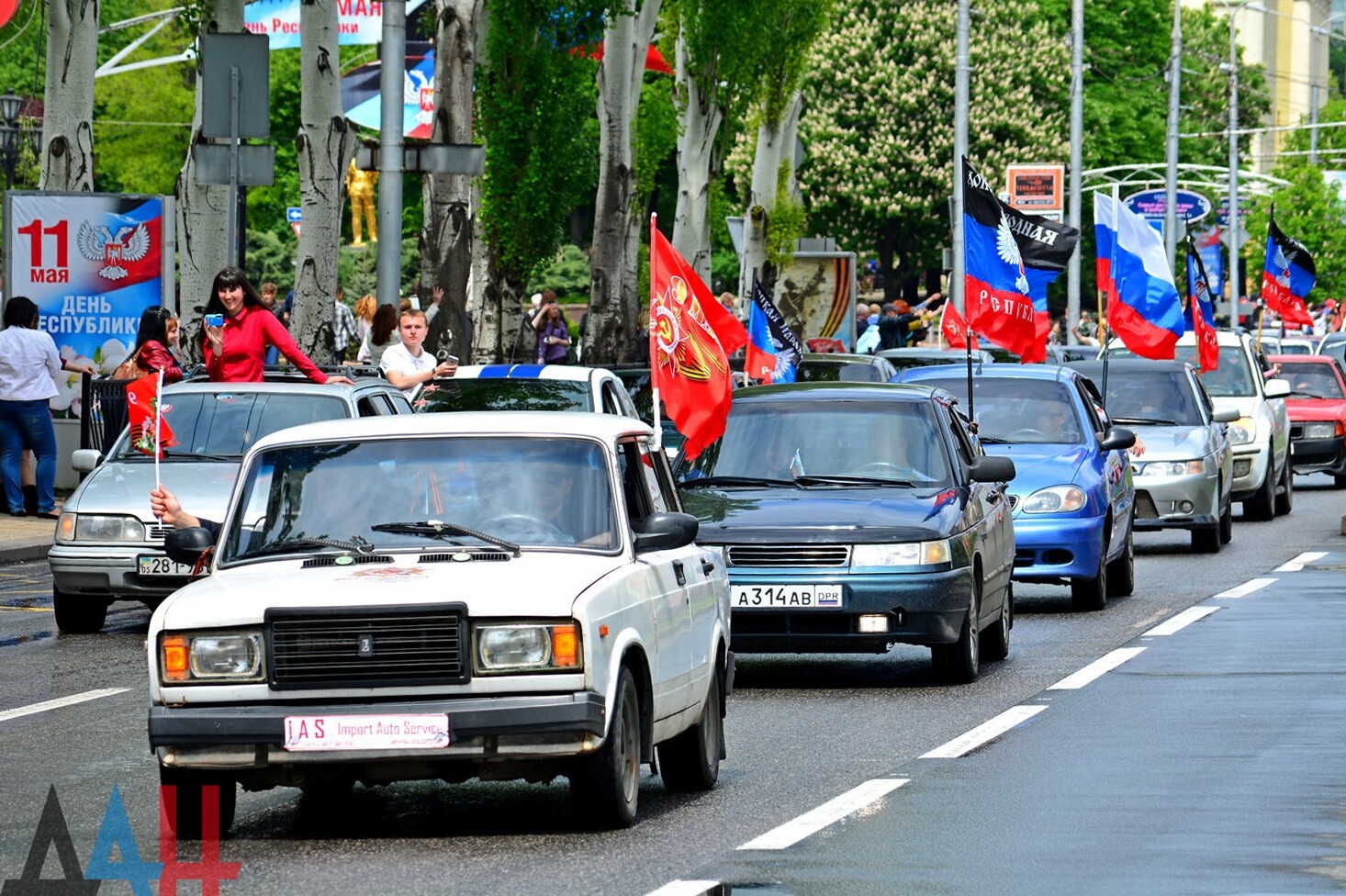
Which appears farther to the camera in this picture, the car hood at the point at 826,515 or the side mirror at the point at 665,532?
the car hood at the point at 826,515

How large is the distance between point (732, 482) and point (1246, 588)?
667cm

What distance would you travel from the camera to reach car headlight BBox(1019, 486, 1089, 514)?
18.1 metres

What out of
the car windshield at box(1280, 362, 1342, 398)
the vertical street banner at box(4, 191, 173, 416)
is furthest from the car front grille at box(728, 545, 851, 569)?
the car windshield at box(1280, 362, 1342, 398)

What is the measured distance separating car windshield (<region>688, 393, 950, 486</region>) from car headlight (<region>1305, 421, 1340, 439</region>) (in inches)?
853

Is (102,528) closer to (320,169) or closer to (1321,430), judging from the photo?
(320,169)

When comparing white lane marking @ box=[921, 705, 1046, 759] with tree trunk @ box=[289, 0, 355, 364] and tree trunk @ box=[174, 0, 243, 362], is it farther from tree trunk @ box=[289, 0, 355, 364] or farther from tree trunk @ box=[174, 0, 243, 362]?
tree trunk @ box=[174, 0, 243, 362]

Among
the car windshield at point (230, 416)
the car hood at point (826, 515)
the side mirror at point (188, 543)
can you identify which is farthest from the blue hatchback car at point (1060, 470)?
the side mirror at point (188, 543)

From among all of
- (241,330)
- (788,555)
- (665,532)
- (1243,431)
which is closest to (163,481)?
(241,330)

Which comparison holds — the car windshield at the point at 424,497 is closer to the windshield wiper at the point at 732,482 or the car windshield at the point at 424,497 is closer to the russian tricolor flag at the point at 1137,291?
the windshield wiper at the point at 732,482

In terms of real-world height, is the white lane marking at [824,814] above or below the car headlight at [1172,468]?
below

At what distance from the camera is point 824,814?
31.1ft

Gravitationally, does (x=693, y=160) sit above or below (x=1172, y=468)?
above

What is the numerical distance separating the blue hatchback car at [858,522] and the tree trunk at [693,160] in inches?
899

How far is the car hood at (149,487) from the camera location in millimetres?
16328
